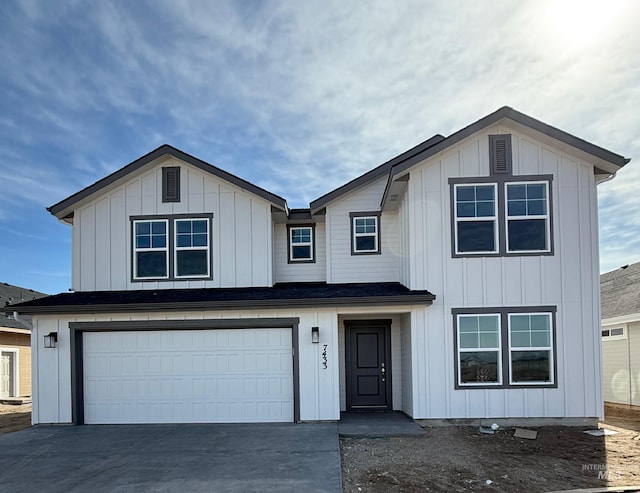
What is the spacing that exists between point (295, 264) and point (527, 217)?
226 inches

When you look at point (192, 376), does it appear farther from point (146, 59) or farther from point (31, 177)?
point (31, 177)

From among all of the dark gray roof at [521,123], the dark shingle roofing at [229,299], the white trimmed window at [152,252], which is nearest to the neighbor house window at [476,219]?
the dark gray roof at [521,123]

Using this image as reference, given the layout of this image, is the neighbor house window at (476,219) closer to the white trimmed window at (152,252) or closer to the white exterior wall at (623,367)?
the white trimmed window at (152,252)

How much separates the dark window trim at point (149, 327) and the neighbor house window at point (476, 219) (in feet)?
12.9

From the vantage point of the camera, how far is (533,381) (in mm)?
10609

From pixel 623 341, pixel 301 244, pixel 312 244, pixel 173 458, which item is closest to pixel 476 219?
pixel 312 244

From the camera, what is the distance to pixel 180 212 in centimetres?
1252

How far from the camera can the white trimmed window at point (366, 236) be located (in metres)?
13.1

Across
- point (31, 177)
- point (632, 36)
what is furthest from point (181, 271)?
point (632, 36)

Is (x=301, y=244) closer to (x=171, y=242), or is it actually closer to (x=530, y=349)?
(x=171, y=242)

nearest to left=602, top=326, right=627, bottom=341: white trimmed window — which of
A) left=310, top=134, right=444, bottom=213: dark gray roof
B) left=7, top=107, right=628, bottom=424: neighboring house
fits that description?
left=7, top=107, right=628, bottom=424: neighboring house

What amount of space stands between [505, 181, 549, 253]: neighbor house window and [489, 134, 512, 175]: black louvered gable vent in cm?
36

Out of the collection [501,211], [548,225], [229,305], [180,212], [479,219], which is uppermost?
[180,212]

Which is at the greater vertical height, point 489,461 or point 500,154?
point 500,154
